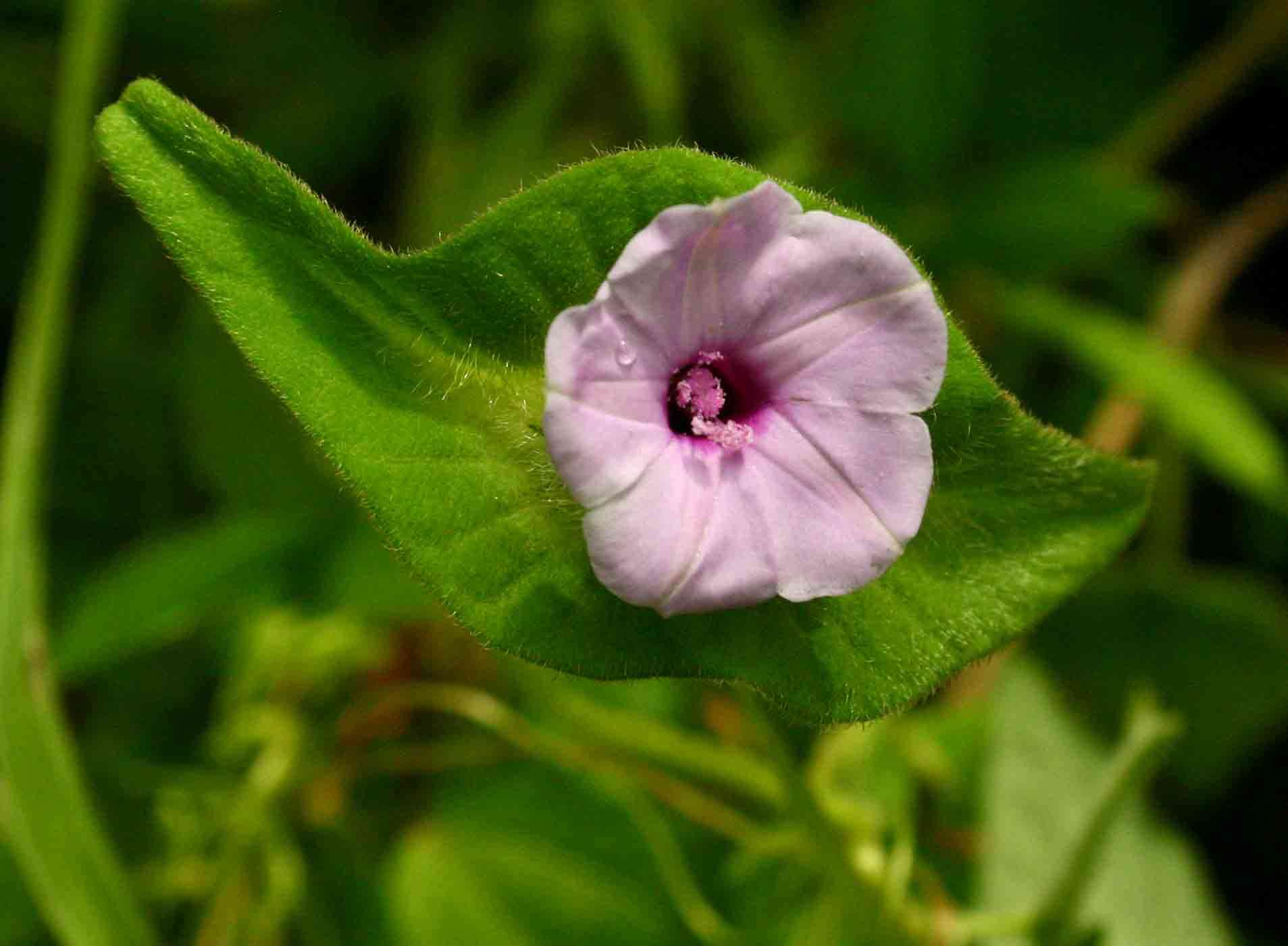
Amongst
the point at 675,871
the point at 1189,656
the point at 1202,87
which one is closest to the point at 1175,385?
the point at 1189,656

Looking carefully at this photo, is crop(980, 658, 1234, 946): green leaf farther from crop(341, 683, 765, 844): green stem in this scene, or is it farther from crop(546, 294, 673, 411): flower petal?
crop(546, 294, 673, 411): flower petal

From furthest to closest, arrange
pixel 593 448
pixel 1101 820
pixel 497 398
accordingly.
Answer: pixel 1101 820
pixel 497 398
pixel 593 448

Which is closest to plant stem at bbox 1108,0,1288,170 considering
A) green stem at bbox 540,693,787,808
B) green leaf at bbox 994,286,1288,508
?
green leaf at bbox 994,286,1288,508

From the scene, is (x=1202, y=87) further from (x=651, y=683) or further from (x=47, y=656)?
(x=47, y=656)

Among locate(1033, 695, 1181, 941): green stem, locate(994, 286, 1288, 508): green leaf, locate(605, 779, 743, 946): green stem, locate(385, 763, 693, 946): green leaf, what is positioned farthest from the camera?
locate(994, 286, 1288, 508): green leaf

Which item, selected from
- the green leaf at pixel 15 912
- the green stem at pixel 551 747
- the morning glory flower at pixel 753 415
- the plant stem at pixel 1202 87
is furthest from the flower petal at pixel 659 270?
the plant stem at pixel 1202 87

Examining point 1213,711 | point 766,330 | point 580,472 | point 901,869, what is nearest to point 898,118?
point 1213,711
